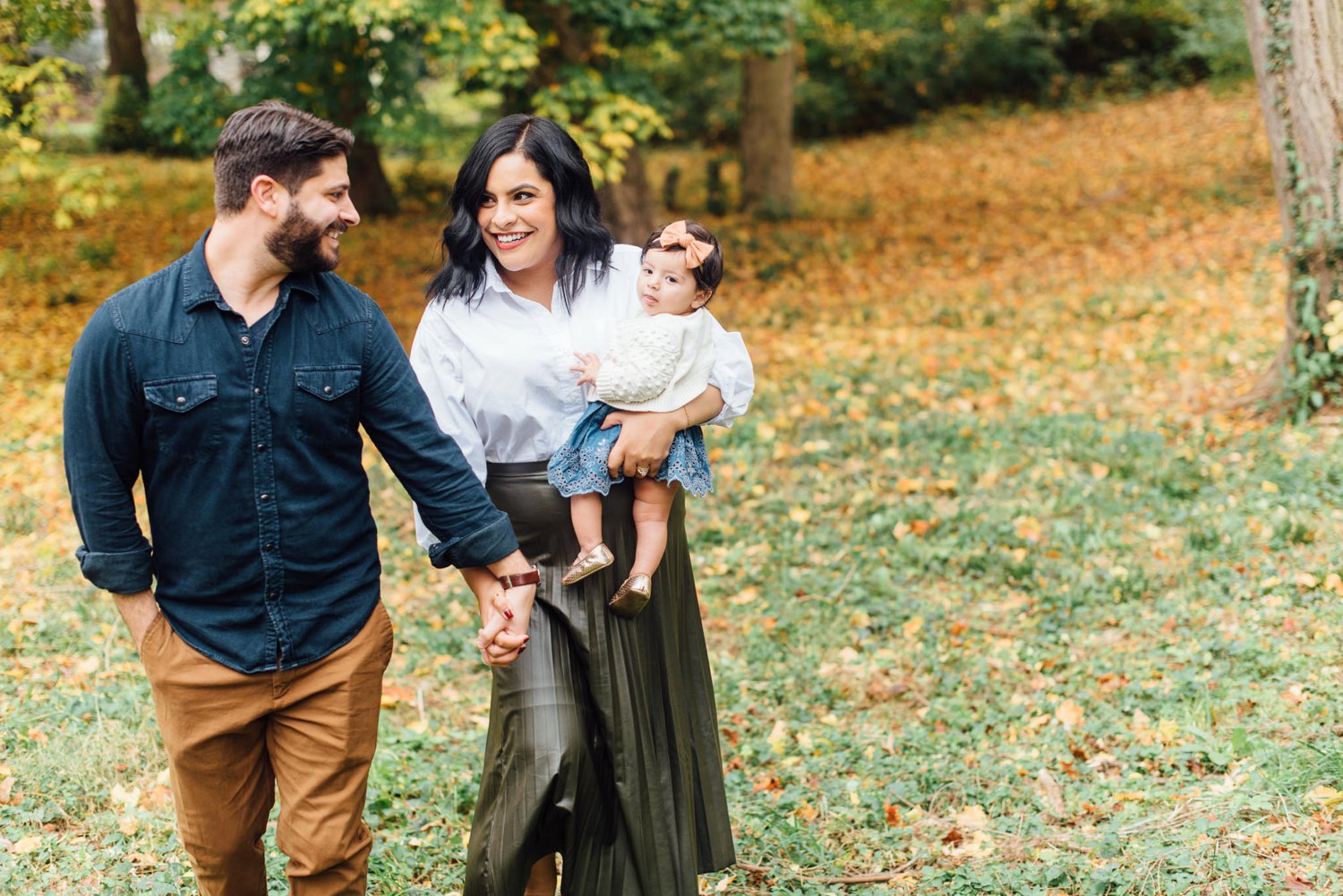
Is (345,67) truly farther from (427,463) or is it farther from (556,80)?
(427,463)

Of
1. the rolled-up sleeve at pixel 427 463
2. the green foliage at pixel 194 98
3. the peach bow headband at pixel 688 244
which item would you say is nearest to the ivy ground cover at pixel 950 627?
the rolled-up sleeve at pixel 427 463

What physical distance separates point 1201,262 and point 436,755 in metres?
9.10

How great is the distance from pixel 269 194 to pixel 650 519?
121cm

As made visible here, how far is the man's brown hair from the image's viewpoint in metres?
2.48

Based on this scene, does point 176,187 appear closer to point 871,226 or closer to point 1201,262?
point 871,226

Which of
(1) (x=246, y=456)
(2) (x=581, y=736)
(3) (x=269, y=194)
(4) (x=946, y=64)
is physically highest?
(4) (x=946, y=64)

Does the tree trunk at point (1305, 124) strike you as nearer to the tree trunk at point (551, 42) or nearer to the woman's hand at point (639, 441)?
the tree trunk at point (551, 42)

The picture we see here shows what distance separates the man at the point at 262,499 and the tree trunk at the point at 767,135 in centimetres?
1306

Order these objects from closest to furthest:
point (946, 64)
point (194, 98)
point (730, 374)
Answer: point (730, 374) < point (194, 98) < point (946, 64)

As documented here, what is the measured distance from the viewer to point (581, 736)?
9.91ft

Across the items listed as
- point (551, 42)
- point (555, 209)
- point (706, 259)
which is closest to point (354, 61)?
point (551, 42)

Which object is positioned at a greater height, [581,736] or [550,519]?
[550,519]

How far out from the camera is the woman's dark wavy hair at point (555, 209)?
3.03 m

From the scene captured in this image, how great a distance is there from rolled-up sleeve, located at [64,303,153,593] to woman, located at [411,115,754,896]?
730 millimetres
